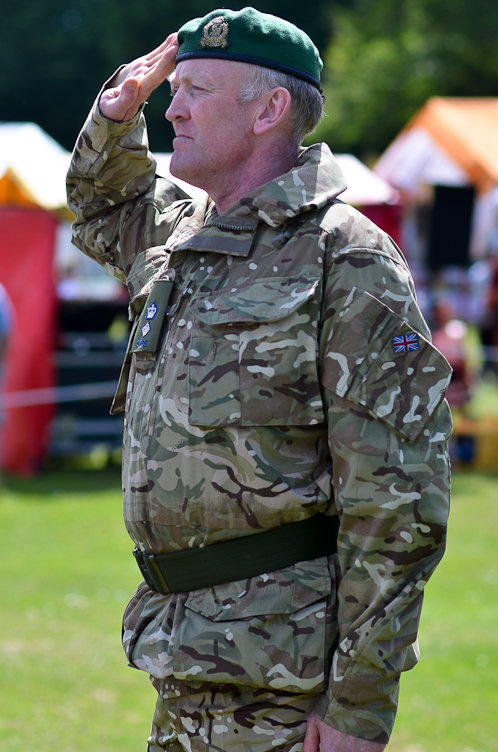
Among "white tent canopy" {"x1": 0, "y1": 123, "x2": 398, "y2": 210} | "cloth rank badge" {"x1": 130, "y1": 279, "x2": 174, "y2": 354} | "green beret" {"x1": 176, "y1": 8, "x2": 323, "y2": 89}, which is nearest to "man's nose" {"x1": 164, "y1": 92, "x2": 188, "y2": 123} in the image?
"green beret" {"x1": 176, "y1": 8, "x2": 323, "y2": 89}

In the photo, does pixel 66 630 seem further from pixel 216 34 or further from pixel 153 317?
pixel 216 34

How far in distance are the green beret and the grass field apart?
287 cm

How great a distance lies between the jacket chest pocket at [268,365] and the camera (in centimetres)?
210

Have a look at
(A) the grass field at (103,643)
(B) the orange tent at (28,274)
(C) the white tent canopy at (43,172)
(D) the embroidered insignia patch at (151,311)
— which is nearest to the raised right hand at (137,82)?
(D) the embroidered insignia patch at (151,311)

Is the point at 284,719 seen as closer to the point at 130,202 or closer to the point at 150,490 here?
the point at 150,490

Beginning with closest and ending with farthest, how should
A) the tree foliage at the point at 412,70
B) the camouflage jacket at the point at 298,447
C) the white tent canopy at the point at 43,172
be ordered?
the camouflage jacket at the point at 298,447 → the white tent canopy at the point at 43,172 → the tree foliage at the point at 412,70

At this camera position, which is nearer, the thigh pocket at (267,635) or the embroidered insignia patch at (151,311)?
the thigh pocket at (267,635)

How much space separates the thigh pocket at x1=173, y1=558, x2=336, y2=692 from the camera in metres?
2.09

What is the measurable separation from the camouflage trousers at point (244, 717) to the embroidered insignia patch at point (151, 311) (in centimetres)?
85

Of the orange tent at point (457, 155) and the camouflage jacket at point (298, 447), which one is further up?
the camouflage jacket at point (298, 447)

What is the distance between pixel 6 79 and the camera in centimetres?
3828

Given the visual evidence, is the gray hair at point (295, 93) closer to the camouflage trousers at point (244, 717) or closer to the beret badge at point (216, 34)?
the beret badge at point (216, 34)

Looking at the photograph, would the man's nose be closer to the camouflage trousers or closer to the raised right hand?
the raised right hand

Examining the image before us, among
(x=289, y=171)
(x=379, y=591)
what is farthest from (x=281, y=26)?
(x=379, y=591)
